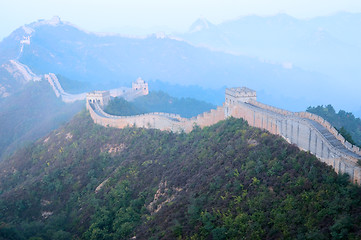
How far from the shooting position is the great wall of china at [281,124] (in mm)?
17744

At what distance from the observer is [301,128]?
21312mm

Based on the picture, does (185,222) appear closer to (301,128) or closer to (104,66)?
(301,128)

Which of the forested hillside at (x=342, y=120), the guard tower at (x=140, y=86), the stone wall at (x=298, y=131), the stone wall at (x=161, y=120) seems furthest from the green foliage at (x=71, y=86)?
the stone wall at (x=298, y=131)

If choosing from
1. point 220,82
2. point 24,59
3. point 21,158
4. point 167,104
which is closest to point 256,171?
point 21,158

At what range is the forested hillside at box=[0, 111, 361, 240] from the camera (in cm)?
1669

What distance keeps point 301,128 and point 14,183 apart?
29109 mm

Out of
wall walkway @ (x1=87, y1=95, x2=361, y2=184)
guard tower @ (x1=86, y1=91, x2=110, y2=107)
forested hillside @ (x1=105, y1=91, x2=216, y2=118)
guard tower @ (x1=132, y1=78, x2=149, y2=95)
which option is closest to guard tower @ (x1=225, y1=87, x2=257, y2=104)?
wall walkway @ (x1=87, y1=95, x2=361, y2=184)

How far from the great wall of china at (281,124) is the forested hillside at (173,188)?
1.92 feet

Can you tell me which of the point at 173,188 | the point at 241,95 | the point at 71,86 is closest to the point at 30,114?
the point at 71,86

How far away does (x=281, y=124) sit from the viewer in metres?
23.4

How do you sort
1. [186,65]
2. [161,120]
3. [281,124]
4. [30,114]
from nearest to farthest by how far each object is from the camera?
[281,124]
[161,120]
[30,114]
[186,65]

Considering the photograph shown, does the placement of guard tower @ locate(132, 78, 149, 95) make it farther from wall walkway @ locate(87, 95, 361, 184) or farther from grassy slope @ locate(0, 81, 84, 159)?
wall walkway @ locate(87, 95, 361, 184)

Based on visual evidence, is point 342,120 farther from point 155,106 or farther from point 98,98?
point 98,98

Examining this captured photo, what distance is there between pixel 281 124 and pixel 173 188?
8153mm
